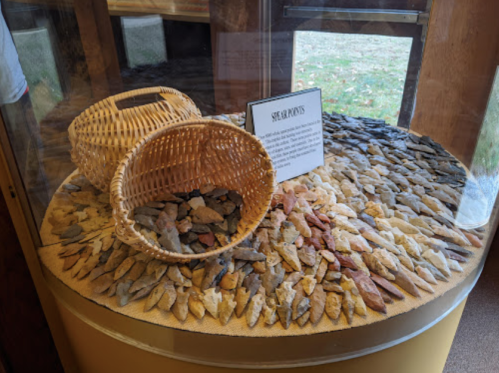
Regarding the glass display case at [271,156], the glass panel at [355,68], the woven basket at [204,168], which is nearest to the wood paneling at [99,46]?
the glass display case at [271,156]

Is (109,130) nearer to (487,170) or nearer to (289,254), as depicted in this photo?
(289,254)

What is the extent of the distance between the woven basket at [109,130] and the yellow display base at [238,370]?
0.28m

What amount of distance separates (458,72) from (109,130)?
874 millimetres

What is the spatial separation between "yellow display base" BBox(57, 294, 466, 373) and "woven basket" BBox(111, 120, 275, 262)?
6.8 inches

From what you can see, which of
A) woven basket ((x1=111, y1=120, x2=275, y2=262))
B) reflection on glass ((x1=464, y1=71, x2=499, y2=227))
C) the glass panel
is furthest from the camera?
the glass panel

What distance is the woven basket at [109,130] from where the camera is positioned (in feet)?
2.67

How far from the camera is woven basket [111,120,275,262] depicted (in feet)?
2.48

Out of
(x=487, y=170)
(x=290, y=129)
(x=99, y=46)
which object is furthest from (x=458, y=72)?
(x=99, y=46)

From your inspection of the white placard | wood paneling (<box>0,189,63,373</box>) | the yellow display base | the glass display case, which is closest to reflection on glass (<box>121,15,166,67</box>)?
the glass display case

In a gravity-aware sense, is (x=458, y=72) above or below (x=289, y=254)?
above

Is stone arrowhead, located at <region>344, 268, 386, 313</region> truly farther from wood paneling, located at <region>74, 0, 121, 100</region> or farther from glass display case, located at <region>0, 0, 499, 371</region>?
wood paneling, located at <region>74, 0, 121, 100</region>

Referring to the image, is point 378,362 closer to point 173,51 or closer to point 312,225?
point 312,225

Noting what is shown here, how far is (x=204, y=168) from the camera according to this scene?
906 mm

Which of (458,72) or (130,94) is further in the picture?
(458,72)
